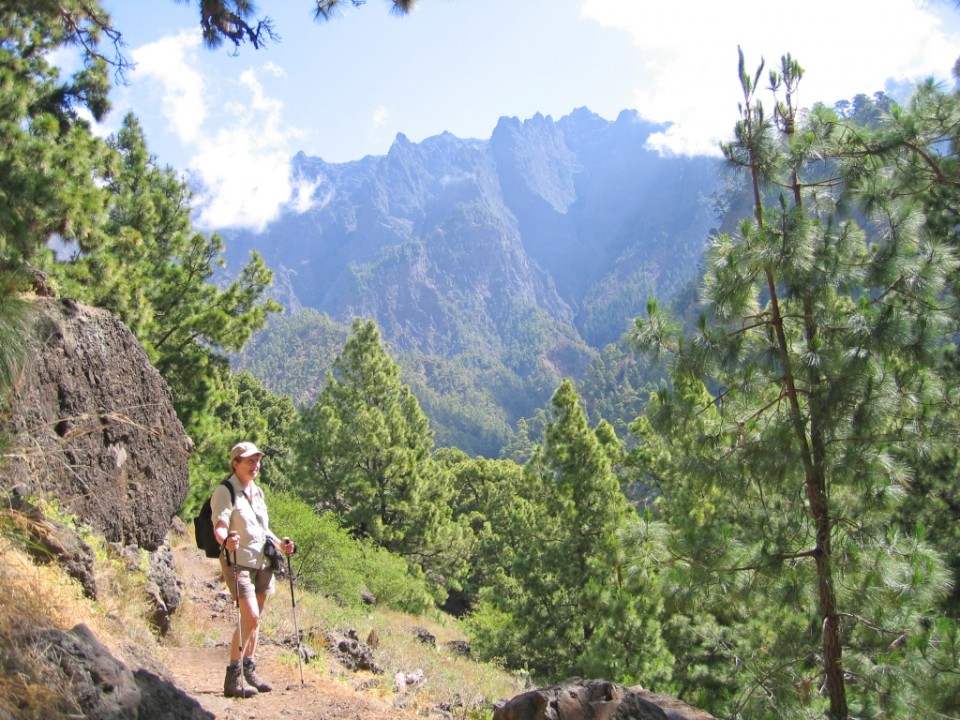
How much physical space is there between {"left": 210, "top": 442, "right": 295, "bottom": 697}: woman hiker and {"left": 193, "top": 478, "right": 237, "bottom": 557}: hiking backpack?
0.11ft

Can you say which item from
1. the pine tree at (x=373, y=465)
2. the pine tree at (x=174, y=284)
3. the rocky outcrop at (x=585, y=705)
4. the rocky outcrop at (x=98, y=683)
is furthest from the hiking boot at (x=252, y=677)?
the pine tree at (x=373, y=465)

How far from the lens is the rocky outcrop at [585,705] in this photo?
4719 mm

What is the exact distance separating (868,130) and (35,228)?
8559mm

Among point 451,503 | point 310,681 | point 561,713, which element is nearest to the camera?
point 561,713

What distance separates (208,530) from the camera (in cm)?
546

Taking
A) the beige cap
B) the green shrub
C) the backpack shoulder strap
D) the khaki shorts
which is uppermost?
the beige cap

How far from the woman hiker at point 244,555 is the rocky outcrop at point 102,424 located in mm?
1264

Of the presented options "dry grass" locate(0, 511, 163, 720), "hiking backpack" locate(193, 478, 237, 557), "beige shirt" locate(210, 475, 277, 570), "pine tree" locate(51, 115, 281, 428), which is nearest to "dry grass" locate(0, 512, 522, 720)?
"dry grass" locate(0, 511, 163, 720)

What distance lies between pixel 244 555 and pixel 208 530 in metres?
0.40

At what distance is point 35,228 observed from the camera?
25.6ft

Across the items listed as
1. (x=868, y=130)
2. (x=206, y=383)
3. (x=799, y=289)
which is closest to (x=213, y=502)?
(x=799, y=289)

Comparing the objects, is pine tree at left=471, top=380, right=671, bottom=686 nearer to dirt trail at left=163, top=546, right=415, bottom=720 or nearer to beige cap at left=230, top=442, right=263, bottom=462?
dirt trail at left=163, top=546, right=415, bottom=720

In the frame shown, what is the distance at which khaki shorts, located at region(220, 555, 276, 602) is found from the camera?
→ 17.3 feet

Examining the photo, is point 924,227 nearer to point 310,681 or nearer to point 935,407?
point 935,407
